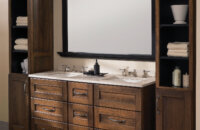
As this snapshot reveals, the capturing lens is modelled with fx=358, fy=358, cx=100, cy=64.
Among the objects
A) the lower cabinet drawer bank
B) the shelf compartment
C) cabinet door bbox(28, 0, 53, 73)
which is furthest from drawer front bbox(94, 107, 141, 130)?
cabinet door bbox(28, 0, 53, 73)

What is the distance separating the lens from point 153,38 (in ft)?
12.0

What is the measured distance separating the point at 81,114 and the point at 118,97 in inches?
18.8

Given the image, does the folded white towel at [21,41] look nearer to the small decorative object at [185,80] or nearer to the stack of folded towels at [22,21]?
the stack of folded towels at [22,21]

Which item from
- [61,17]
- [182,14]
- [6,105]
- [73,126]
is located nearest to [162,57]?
[182,14]

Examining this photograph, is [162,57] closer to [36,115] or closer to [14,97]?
[36,115]

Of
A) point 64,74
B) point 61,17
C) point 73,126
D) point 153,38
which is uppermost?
point 61,17

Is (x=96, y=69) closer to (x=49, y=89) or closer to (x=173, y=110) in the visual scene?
(x=49, y=89)

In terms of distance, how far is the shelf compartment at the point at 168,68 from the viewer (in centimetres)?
336

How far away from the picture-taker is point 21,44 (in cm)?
420

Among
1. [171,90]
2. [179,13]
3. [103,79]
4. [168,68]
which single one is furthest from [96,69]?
[179,13]

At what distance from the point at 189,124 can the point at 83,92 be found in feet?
3.53

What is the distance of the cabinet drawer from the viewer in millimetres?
3551

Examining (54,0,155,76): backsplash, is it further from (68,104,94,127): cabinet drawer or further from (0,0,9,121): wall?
(0,0,9,121): wall

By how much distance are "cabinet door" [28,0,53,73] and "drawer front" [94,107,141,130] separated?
106 cm
